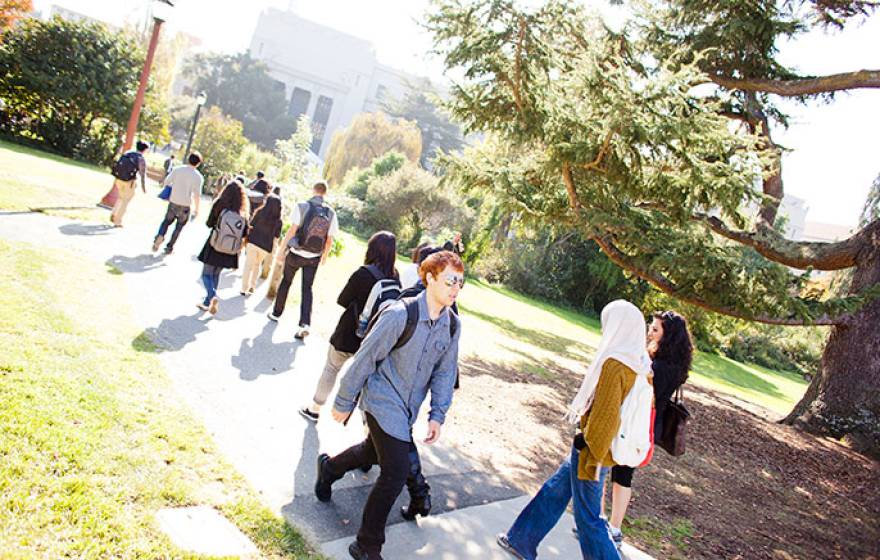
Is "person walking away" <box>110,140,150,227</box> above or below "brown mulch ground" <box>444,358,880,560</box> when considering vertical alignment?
above

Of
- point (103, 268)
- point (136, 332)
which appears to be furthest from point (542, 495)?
point (103, 268)

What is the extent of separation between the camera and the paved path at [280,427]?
3.67m

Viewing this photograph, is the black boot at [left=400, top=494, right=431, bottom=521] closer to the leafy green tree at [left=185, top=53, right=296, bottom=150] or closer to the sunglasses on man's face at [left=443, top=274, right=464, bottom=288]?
the sunglasses on man's face at [left=443, top=274, right=464, bottom=288]

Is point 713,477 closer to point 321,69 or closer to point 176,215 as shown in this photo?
point 176,215

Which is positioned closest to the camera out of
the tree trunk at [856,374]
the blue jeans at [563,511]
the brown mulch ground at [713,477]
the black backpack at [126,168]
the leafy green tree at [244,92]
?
the blue jeans at [563,511]

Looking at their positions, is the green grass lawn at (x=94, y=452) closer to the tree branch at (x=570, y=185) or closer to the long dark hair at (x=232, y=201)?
the long dark hair at (x=232, y=201)

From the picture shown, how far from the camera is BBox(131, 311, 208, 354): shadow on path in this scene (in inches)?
216

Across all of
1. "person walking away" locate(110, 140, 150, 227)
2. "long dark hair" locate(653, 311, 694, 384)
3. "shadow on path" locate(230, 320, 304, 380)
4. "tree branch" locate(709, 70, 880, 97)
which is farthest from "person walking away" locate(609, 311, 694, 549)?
"person walking away" locate(110, 140, 150, 227)

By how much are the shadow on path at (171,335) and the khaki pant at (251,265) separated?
65.2 inches

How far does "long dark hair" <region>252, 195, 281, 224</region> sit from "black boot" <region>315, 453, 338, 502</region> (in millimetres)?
5152

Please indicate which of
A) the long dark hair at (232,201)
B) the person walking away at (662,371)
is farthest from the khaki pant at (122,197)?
the person walking away at (662,371)

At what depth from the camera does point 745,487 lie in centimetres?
747

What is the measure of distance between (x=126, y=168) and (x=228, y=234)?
15.4 ft

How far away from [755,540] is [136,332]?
6.41 metres
